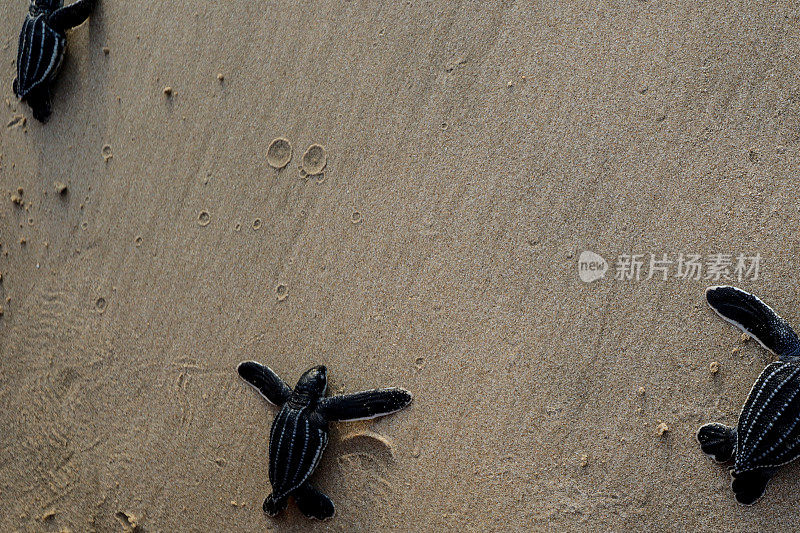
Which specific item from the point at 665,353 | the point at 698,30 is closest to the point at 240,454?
the point at 665,353

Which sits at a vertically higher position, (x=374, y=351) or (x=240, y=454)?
(x=374, y=351)

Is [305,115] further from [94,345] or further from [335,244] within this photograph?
[94,345]

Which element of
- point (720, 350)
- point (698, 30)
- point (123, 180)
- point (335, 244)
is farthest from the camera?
point (123, 180)

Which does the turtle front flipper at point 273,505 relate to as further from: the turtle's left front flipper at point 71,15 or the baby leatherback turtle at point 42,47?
the turtle's left front flipper at point 71,15

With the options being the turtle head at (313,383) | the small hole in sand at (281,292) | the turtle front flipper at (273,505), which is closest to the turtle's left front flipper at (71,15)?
the small hole in sand at (281,292)

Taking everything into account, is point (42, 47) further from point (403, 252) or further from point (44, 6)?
point (403, 252)

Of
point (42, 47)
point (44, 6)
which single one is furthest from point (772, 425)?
point (44, 6)

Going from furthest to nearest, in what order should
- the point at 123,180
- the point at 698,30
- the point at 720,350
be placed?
the point at 123,180, the point at 698,30, the point at 720,350
